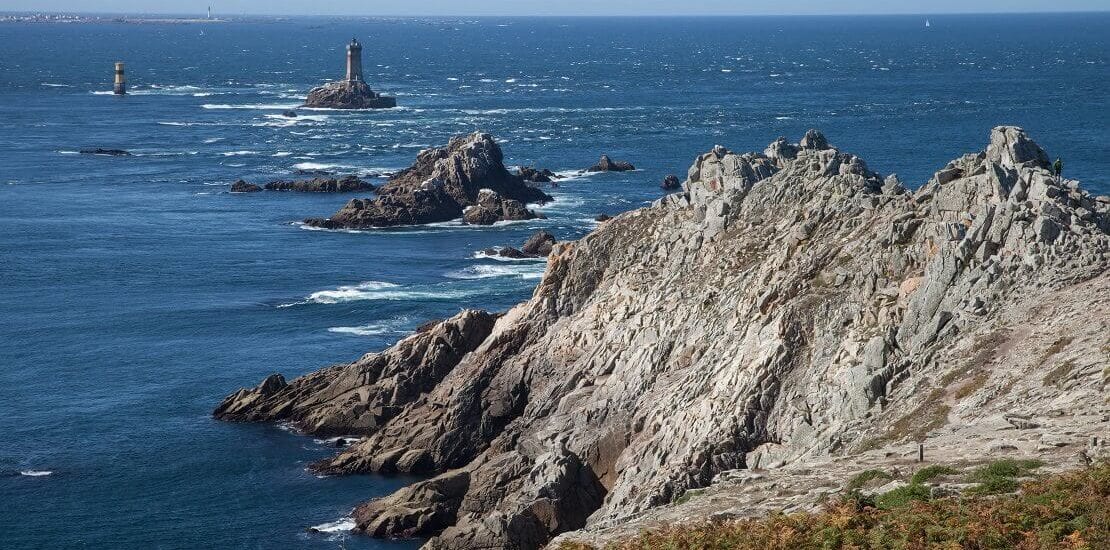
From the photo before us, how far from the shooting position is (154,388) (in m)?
71.3

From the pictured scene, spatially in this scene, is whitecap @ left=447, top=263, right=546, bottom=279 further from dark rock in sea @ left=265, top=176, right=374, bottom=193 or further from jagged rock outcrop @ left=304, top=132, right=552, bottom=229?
dark rock in sea @ left=265, top=176, right=374, bottom=193

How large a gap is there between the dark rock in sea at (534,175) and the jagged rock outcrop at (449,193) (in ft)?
20.3

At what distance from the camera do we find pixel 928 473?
31.8m

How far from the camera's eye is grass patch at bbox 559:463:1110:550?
2645 centimetres

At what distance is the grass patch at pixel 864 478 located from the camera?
32.6 metres

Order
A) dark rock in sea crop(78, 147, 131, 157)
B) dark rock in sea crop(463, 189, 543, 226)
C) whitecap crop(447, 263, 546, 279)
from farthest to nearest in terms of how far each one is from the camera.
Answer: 1. dark rock in sea crop(78, 147, 131, 157)
2. dark rock in sea crop(463, 189, 543, 226)
3. whitecap crop(447, 263, 546, 279)

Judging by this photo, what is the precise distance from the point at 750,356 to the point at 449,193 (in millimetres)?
80223

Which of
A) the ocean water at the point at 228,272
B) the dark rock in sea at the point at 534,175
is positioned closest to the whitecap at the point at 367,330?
the ocean water at the point at 228,272

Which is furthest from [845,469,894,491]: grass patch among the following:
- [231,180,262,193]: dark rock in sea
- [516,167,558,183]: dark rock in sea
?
[231,180,262,193]: dark rock in sea

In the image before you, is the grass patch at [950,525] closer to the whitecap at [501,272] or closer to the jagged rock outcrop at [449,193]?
the whitecap at [501,272]

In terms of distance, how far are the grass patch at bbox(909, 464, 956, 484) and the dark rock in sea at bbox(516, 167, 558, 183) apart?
108976 millimetres

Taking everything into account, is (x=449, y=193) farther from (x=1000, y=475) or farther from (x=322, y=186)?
(x=1000, y=475)

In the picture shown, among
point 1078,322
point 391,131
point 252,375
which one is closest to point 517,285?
point 252,375

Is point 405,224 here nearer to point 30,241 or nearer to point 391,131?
point 30,241
